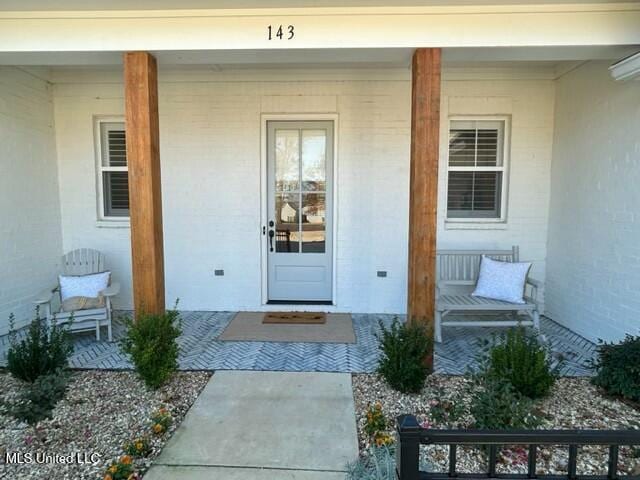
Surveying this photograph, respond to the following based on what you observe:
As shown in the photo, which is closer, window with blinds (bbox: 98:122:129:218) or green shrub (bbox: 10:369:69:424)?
green shrub (bbox: 10:369:69:424)

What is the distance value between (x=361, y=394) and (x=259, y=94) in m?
3.51

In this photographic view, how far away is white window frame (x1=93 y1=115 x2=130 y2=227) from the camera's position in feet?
15.4

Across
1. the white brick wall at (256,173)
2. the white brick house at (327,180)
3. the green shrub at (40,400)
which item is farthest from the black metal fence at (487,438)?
the white brick wall at (256,173)

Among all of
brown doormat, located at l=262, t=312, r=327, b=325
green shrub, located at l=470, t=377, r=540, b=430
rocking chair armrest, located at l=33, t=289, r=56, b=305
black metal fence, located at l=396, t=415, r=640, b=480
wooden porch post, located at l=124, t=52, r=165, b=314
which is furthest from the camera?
brown doormat, located at l=262, t=312, r=327, b=325

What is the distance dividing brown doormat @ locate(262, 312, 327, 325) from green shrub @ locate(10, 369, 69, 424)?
7.39 ft

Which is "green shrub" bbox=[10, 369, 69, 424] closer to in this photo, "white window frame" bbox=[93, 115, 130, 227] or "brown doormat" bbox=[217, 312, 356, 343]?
"brown doormat" bbox=[217, 312, 356, 343]

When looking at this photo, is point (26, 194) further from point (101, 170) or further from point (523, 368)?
point (523, 368)

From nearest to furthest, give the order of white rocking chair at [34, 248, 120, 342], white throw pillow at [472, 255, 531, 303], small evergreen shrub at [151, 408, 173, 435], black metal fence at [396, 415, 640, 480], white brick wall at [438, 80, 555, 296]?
black metal fence at [396, 415, 640, 480], small evergreen shrub at [151, 408, 173, 435], white rocking chair at [34, 248, 120, 342], white throw pillow at [472, 255, 531, 303], white brick wall at [438, 80, 555, 296]

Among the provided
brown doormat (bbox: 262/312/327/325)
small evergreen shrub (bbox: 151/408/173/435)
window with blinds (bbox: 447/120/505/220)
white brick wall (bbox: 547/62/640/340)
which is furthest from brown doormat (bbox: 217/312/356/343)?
white brick wall (bbox: 547/62/640/340)

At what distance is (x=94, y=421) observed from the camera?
2.44 metres

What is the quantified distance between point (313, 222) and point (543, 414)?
9.97 ft

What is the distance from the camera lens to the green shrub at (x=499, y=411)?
213 centimetres

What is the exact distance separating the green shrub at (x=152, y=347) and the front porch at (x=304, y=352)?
0.42m

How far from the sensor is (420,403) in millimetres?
2617
